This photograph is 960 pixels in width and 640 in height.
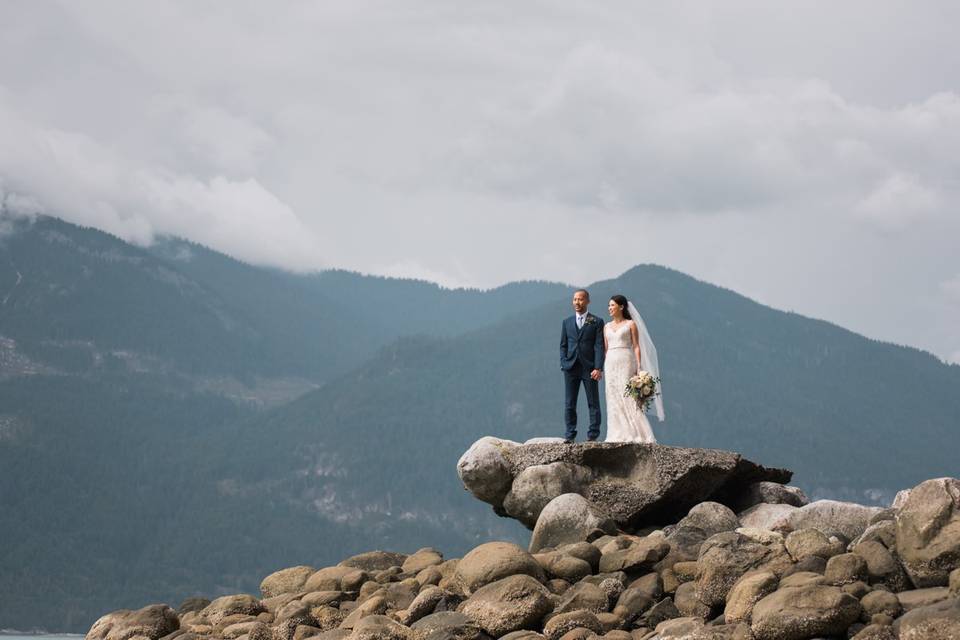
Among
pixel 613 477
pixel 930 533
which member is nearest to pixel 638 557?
pixel 613 477

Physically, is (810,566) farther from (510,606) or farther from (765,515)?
(765,515)

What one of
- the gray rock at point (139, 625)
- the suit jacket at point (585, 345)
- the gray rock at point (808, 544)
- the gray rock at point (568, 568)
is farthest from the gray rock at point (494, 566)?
the gray rock at point (139, 625)

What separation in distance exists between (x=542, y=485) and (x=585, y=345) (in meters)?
3.03

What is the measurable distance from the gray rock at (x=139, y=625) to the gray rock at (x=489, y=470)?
611cm

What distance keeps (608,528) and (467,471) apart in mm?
3518

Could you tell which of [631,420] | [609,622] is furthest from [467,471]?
[609,622]

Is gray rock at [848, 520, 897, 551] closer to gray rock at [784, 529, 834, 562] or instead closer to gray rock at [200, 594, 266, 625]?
gray rock at [784, 529, 834, 562]

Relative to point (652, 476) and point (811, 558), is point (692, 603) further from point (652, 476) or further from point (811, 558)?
point (652, 476)

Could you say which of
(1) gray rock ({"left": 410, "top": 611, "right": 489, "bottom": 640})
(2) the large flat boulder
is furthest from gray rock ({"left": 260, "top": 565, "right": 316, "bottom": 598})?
(1) gray rock ({"left": 410, "top": 611, "right": 489, "bottom": 640})

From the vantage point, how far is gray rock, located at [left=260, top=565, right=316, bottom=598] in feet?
80.1

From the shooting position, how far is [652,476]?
77.1 feet

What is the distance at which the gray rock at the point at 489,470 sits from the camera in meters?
24.3

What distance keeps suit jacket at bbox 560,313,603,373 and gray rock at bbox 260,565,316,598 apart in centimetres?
647

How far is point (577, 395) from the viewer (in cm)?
2519
